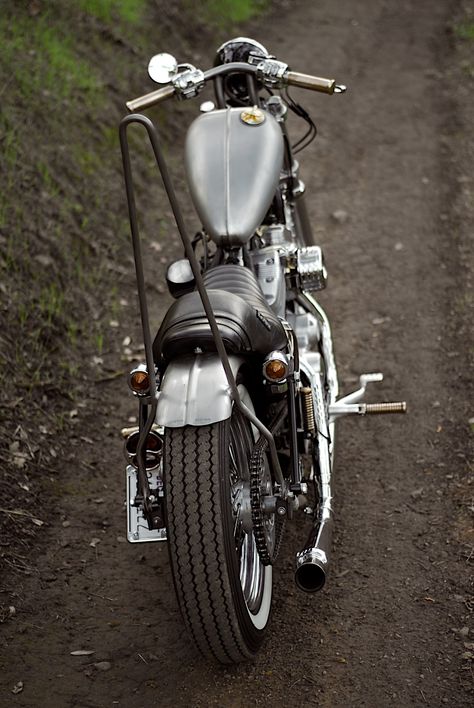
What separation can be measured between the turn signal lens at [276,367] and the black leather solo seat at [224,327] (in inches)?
2.2

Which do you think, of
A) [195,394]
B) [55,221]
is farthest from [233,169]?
[55,221]

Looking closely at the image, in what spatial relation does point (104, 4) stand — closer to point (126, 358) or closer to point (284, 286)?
point (126, 358)

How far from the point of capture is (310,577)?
3129 millimetres

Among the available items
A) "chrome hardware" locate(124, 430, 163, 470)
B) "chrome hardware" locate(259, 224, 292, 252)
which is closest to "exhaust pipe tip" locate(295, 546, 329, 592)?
"chrome hardware" locate(124, 430, 163, 470)

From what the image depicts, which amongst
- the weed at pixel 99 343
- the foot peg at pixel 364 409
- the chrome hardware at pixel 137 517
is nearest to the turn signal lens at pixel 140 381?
the chrome hardware at pixel 137 517

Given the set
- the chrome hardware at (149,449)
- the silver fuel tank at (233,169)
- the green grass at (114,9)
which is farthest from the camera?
the green grass at (114,9)

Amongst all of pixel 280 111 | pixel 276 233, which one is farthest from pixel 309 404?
pixel 280 111

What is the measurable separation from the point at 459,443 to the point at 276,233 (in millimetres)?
1403

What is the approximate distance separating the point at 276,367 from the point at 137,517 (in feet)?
2.40

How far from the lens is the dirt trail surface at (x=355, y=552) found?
3191mm

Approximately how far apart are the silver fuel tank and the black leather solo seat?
0.56 meters

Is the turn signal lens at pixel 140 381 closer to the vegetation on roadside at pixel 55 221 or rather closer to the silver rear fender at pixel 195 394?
the silver rear fender at pixel 195 394

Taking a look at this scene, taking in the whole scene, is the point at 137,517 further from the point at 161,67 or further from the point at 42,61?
the point at 42,61

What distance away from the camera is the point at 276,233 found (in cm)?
423
